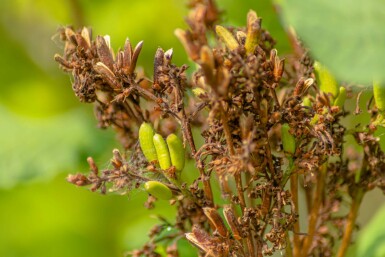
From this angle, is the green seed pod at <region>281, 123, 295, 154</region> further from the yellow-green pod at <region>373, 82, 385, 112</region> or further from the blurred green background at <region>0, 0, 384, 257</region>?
the blurred green background at <region>0, 0, 384, 257</region>

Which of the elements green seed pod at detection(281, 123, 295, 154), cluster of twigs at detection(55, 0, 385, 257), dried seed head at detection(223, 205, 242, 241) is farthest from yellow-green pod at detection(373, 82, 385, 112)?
dried seed head at detection(223, 205, 242, 241)

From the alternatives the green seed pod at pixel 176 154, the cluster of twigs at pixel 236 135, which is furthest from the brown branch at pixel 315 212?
the green seed pod at pixel 176 154

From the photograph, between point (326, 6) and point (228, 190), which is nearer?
point (326, 6)

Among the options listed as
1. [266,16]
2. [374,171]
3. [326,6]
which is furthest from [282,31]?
[326,6]

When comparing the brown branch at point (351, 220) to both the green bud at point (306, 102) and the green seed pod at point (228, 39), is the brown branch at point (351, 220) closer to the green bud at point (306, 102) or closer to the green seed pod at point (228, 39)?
the green bud at point (306, 102)

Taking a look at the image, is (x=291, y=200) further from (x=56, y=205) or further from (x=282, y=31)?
(x=56, y=205)
